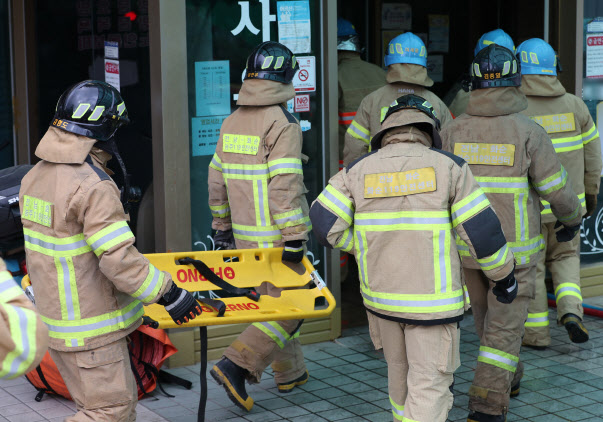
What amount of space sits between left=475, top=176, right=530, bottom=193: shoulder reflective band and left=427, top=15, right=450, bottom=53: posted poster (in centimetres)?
436

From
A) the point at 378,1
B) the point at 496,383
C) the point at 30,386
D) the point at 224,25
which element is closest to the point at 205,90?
the point at 224,25

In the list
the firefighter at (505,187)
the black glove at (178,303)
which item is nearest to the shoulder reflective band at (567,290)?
the firefighter at (505,187)

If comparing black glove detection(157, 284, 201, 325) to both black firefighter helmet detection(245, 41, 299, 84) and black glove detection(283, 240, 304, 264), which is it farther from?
black firefighter helmet detection(245, 41, 299, 84)

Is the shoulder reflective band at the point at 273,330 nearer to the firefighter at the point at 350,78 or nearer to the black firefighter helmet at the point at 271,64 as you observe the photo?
the black firefighter helmet at the point at 271,64

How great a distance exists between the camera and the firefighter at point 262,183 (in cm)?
560

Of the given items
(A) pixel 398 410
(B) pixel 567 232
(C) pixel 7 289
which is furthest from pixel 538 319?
(C) pixel 7 289

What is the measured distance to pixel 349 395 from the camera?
5918mm

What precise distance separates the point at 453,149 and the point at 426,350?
1661 millimetres

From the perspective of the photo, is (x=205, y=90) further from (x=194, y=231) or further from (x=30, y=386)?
(x=30, y=386)

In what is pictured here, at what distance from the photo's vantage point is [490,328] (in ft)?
18.0

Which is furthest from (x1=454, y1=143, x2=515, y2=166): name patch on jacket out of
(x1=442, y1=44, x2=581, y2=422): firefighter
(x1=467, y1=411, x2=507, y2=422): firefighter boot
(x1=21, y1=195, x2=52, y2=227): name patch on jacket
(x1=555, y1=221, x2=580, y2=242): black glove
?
(x1=21, y1=195, x2=52, y2=227): name patch on jacket

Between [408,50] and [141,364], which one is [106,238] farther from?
[408,50]

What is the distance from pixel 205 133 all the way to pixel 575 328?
9.85 ft

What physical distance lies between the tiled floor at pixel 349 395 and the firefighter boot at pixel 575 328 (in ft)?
0.48
